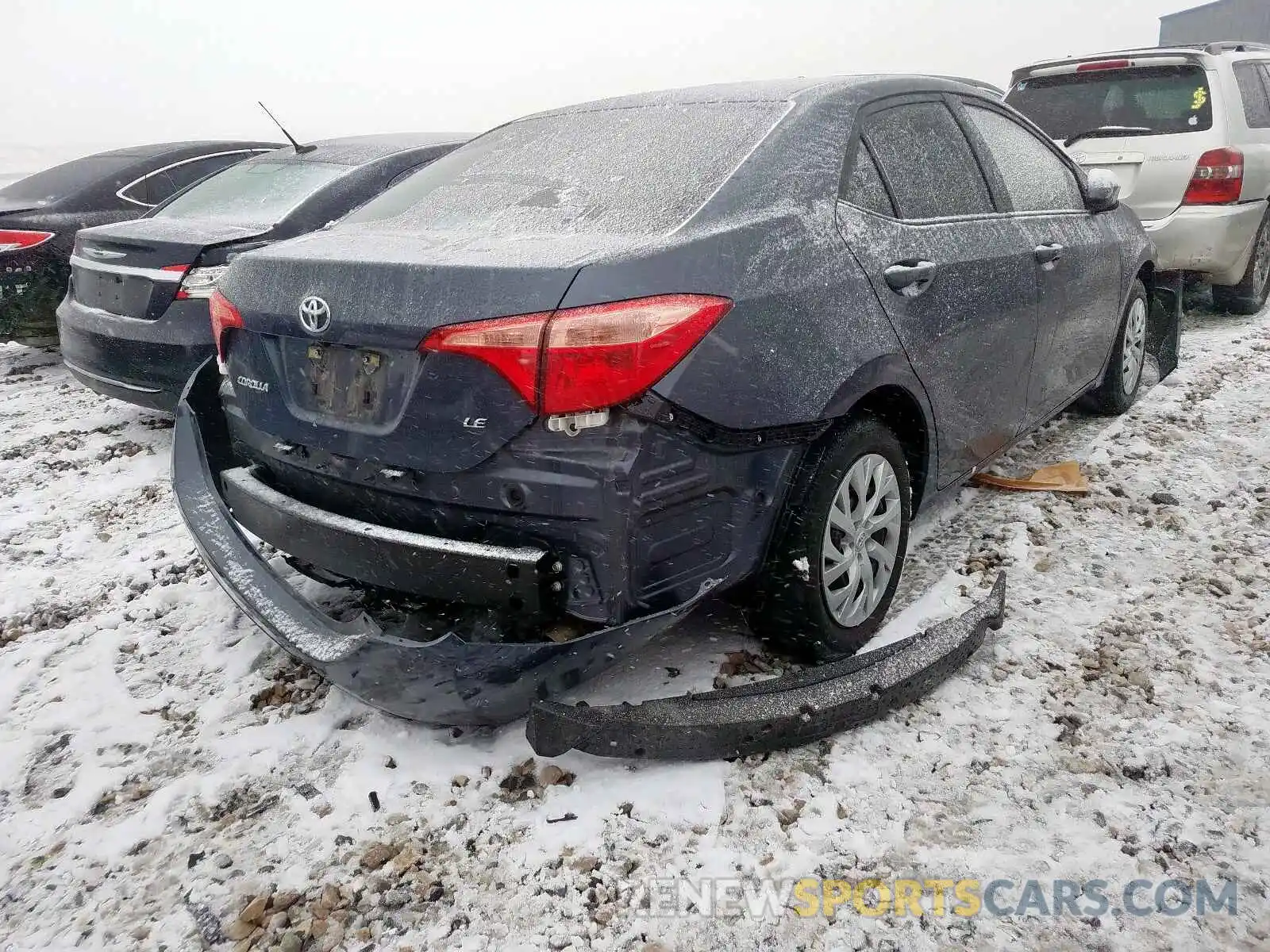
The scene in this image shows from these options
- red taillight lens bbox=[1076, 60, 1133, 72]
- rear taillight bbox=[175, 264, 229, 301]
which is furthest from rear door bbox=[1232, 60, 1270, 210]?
rear taillight bbox=[175, 264, 229, 301]

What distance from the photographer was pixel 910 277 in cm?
252

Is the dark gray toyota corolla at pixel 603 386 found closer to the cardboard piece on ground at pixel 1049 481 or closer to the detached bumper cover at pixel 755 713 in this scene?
the detached bumper cover at pixel 755 713

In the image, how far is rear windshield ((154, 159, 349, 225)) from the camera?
4816mm

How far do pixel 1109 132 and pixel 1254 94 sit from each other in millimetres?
1144

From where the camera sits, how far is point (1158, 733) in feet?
7.38

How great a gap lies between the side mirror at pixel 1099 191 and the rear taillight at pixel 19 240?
20.3 ft

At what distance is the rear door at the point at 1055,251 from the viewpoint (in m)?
3.29

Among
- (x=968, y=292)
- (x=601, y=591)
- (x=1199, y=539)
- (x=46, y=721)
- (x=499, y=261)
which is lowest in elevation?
(x=1199, y=539)

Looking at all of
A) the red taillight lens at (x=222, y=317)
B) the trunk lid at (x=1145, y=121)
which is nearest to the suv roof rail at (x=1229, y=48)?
the trunk lid at (x=1145, y=121)

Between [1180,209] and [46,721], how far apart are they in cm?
659

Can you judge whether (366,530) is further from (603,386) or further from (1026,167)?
(1026,167)

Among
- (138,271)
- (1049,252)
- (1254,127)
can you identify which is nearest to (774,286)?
(1049,252)

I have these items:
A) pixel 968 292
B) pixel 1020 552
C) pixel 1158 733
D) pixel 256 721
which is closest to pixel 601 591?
pixel 256 721

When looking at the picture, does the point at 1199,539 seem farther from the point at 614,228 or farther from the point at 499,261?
the point at 499,261
